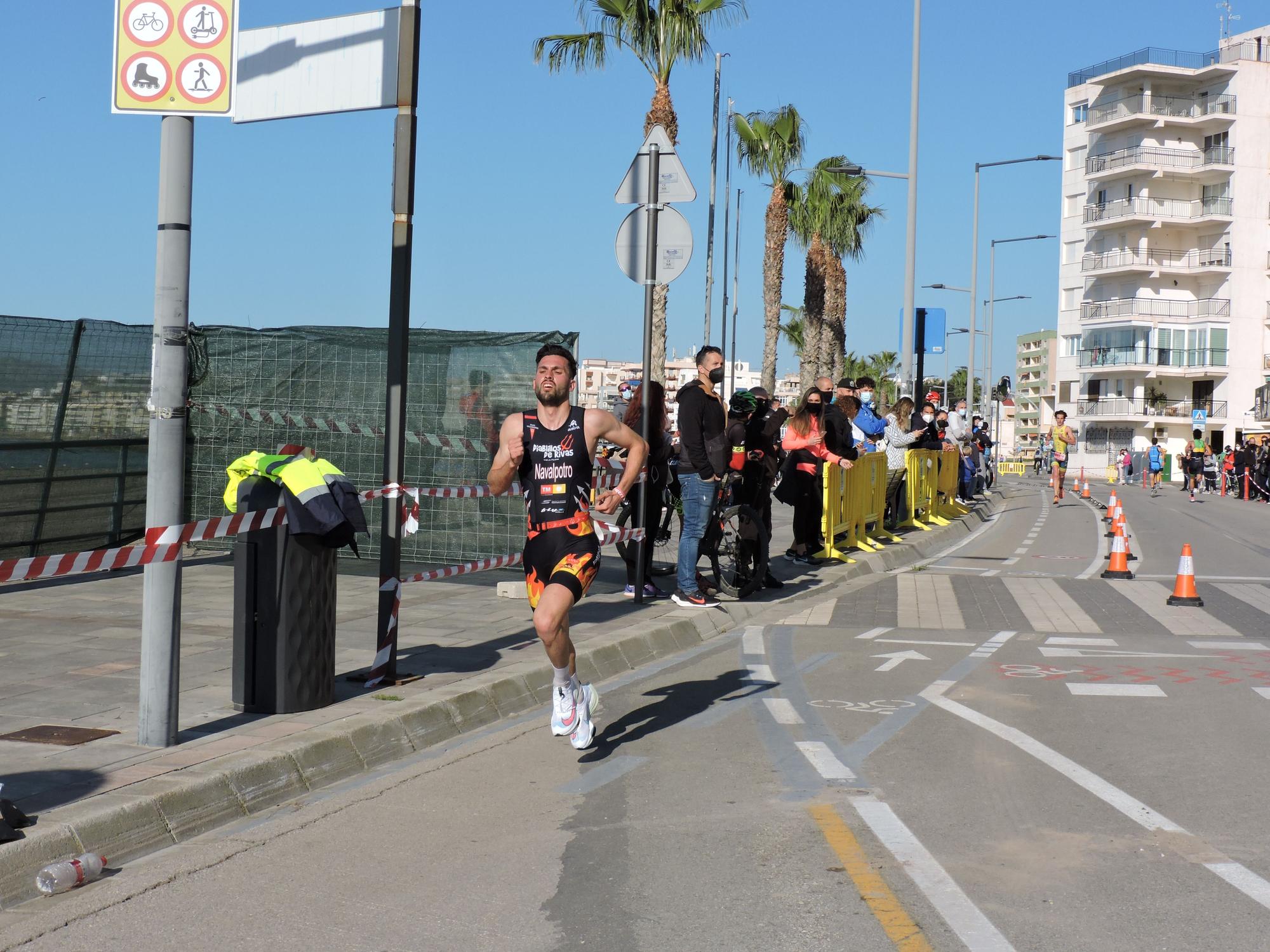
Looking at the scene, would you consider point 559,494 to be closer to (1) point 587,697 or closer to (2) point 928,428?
(1) point 587,697

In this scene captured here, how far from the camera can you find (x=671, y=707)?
8.07 meters

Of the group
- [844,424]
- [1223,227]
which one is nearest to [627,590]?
[844,424]

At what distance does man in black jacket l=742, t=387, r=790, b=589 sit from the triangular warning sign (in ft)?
8.16

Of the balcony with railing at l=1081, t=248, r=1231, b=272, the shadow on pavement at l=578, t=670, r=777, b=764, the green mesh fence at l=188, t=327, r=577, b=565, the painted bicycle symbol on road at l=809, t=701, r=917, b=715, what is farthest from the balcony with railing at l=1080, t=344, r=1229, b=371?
the painted bicycle symbol on road at l=809, t=701, r=917, b=715

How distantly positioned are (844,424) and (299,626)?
10.3 meters

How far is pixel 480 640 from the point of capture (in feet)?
30.7

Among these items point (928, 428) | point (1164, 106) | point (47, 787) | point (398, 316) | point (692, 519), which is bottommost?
point (47, 787)

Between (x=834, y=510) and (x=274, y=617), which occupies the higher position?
(x=834, y=510)

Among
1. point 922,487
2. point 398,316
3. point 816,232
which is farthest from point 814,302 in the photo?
point 398,316

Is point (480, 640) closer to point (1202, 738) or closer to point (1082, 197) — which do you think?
point (1202, 738)

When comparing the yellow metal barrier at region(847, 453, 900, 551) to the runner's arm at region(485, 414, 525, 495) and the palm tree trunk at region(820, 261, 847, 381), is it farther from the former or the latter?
the palm tree trunk at region(820, 261, 847, 381)

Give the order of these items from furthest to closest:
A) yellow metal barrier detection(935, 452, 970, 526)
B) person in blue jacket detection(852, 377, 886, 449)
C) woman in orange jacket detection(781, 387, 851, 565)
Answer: yellow metal barrier detection(935, 452, 970, 526) < person in blue jacket detection(852, 377, 886, 449) < woman in orange jacket detection(781, 387, 851, 565)

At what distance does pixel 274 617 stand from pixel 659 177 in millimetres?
5420

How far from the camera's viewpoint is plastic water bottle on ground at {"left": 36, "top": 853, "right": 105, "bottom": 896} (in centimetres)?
459
